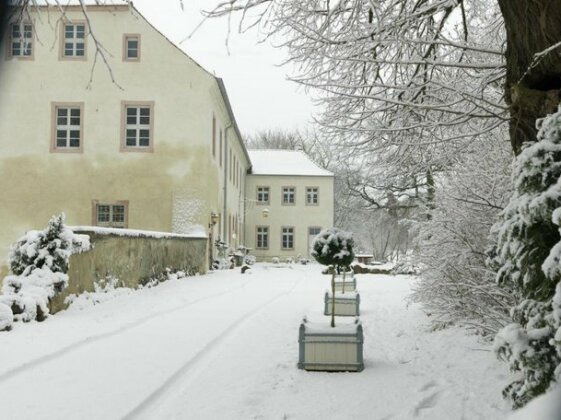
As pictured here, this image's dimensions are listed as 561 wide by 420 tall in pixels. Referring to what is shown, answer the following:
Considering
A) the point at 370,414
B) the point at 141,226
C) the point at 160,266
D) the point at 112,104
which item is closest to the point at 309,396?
the point at 370,414

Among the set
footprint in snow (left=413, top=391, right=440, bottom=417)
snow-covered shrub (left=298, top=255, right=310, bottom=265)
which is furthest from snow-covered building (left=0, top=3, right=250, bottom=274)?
footprint in snow (left=413, top=391, right=440, bottom=417)

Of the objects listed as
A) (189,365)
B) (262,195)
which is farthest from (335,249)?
(262,195)

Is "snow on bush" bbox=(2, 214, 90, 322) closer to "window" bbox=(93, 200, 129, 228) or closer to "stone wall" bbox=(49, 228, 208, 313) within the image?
"stone wall" bbox=(49, 228, 208, 313)

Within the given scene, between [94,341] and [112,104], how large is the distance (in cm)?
1750

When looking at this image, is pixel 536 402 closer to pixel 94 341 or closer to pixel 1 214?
pixel 94 341

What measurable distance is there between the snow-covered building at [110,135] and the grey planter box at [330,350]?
1750 centimetres

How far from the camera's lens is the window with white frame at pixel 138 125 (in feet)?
77.9

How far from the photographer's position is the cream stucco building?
2336cm

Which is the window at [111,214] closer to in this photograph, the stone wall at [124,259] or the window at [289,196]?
the stone wall at [124,259]

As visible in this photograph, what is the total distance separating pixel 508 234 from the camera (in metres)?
3.48

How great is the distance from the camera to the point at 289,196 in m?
41.7

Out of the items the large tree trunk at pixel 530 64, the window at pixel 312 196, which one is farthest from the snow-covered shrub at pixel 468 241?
the window at pixel 312 196

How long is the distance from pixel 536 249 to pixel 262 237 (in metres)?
38.1

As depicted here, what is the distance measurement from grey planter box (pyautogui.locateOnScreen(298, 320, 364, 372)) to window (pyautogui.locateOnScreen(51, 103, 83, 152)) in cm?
1952
